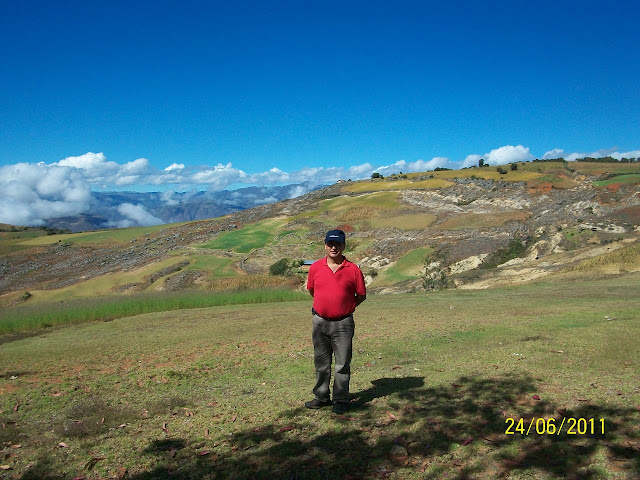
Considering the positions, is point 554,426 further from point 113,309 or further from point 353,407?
point 113,309

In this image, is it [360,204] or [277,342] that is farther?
[360,204]

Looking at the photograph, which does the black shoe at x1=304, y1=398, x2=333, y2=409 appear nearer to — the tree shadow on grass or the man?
the man

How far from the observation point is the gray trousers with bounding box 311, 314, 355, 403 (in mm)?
7090

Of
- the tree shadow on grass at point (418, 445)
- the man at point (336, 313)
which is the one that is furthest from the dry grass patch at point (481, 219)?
the man at point (336, 313)

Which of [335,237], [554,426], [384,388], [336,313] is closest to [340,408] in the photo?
[336,313]

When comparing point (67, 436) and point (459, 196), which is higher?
point (459, 196)

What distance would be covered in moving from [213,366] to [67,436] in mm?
4649

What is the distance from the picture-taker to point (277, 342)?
541 inches

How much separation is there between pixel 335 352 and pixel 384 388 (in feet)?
5.66

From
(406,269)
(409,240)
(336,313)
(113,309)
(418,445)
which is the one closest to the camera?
(418,445)

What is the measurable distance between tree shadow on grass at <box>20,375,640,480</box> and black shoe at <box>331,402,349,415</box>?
0.09m

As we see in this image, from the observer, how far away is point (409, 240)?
51.0 meters

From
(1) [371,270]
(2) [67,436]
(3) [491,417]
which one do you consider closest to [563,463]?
(3) [491,417]

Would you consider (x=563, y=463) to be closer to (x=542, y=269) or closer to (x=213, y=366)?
(x=213, y=366)
